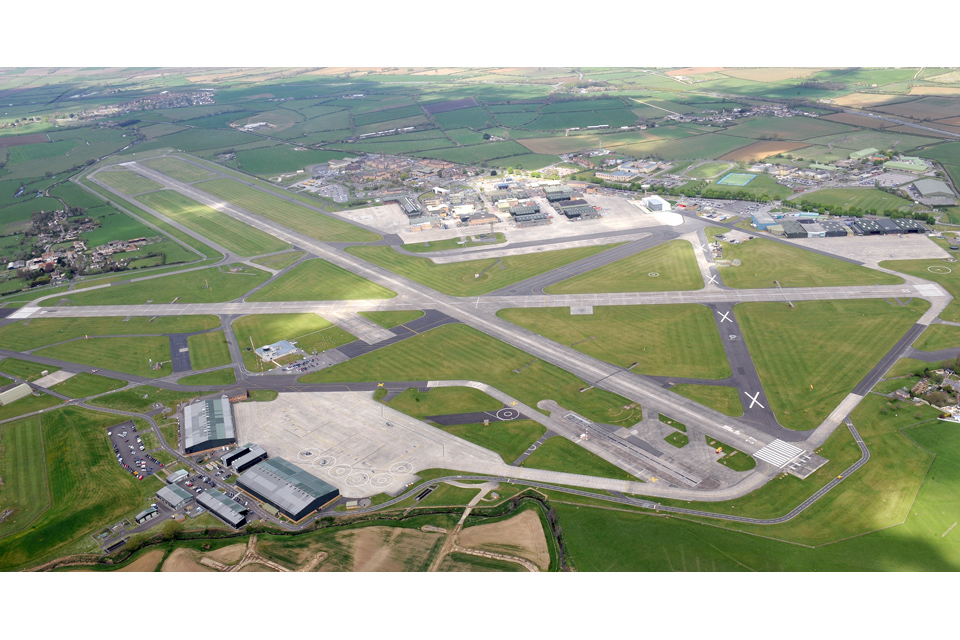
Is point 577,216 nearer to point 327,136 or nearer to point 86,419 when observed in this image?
point 86,419

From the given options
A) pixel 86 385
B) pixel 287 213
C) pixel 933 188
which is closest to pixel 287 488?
pixel 86 385

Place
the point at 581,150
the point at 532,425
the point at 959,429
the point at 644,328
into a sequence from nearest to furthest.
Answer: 1. the point at 959,429
2. the point at 532,425
3. the point at 644,328
4. the point at 581,150

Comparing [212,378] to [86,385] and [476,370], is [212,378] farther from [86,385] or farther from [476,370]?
[476,370]

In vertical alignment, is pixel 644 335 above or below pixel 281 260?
below

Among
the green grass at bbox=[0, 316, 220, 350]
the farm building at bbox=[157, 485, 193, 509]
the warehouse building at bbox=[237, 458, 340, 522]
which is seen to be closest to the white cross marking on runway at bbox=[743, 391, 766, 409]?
the warehouse building at bbox=[237, 458, 340, 522]

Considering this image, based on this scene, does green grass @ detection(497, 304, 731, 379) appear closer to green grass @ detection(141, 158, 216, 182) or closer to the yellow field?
the yellow field

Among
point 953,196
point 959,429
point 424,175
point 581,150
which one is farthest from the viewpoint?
point 581,150

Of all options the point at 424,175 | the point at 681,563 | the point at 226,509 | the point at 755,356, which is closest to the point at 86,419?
the point at 226,509
